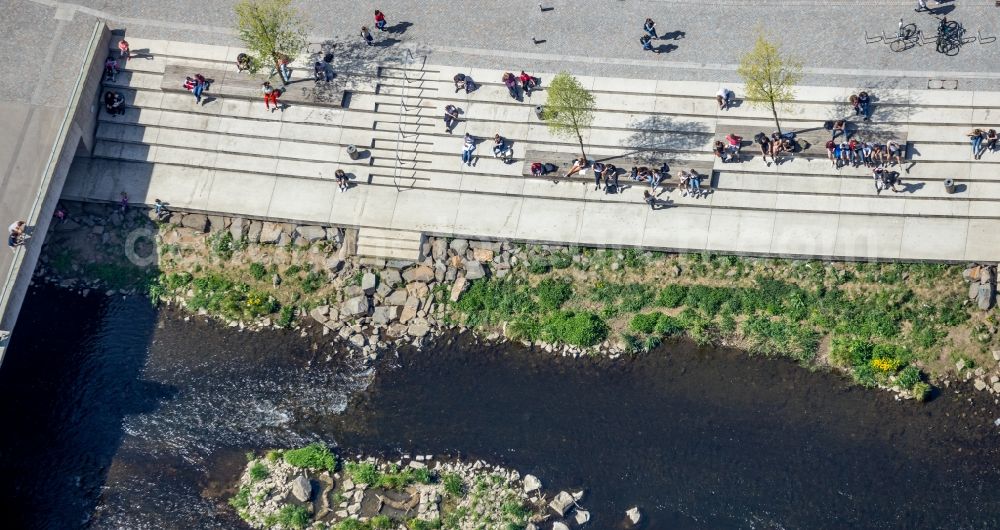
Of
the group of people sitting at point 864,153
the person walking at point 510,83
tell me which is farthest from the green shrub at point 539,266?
the group of people sitting at point 864,153

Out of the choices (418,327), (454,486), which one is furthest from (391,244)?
(454,486)

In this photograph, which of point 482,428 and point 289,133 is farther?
point 289,133

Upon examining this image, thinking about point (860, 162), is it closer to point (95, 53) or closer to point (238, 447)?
point (238, 447)

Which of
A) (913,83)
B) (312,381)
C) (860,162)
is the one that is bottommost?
(312,381)

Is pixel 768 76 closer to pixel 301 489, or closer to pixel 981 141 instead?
pixel 981 141

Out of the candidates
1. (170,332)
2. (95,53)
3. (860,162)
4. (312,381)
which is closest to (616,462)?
(312,381)

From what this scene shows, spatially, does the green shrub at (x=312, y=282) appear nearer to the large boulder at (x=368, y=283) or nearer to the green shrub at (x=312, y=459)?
the large boulder at (x=368, y=283)

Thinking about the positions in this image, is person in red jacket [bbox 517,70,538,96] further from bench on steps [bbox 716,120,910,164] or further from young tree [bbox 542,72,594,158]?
bench on steps [bbox 716,120,910,164]
